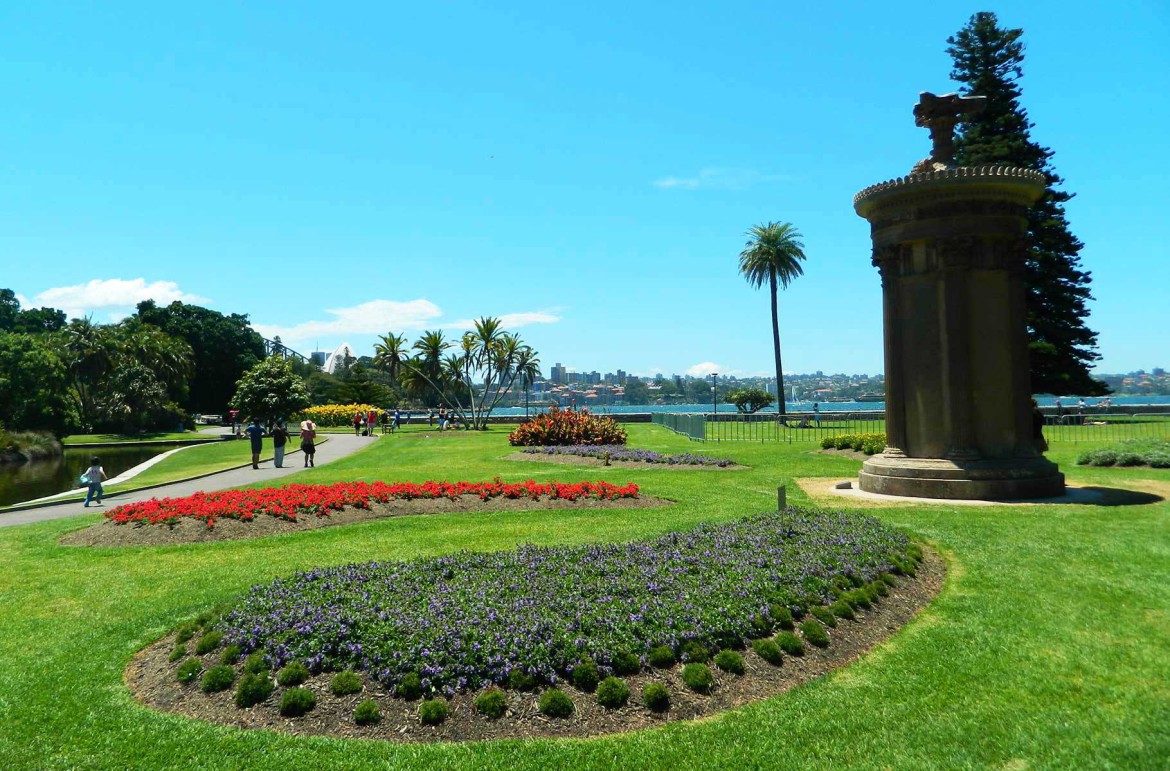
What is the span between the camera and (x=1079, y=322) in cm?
4128

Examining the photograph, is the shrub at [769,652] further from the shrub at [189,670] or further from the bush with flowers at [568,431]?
the bush with flowers at [568,431]

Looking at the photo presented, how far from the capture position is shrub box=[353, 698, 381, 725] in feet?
17.5

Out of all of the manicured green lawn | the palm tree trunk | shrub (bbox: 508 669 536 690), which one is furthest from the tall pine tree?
shrub (bbox: 508 669 536 690)

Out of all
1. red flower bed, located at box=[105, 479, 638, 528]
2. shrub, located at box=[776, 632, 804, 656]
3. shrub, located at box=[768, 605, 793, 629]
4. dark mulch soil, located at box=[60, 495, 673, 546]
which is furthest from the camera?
red flower bed, located at box=[105, 479, 638, 528]

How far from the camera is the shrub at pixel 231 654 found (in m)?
6.20

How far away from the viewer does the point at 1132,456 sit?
709 inches

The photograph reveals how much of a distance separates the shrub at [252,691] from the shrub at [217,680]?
0.20 meters

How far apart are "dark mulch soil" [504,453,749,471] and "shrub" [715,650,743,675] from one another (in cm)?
1447

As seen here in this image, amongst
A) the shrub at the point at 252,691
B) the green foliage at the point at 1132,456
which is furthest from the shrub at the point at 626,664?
the green foliage at the point at 1132,456

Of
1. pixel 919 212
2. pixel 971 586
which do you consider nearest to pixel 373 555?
pixel 971 586

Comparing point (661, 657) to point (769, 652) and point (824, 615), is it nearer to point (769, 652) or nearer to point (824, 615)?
point (769, 652)

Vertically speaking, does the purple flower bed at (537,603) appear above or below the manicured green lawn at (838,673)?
above

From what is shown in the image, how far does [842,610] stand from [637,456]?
16653mm

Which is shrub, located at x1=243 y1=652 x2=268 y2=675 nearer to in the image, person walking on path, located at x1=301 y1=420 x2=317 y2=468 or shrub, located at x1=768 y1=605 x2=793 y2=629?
shrub, located at x1=768 y1=605 x2=793 y2=629
